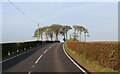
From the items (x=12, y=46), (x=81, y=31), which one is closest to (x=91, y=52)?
(x=12, y=46)

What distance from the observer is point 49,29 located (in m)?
156

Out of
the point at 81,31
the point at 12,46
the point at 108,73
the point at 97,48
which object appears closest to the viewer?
the point at 108,73

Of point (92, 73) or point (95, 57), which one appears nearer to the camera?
point (92, 73)

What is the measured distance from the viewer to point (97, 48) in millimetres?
22281

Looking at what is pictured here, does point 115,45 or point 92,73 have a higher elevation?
point 115,45

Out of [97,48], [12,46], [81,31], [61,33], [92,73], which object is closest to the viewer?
[92,73]

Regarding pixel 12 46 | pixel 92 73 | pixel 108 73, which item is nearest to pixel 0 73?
pixel 92 73

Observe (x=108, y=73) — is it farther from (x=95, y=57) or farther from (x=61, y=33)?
(x=61, y=33)

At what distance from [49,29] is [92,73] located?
139m

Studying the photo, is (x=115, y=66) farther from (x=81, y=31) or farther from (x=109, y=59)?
(x=81, y=31)

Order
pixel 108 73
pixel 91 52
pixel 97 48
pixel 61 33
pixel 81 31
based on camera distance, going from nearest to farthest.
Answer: pixel 108 73 → pixel 97 48 → pixel 91 52 → pixel 81 31 → pixel 61 33

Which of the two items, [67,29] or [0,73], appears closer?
[0,73]

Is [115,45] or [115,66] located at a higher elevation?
[115,45]

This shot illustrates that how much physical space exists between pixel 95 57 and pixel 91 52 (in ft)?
5.61
